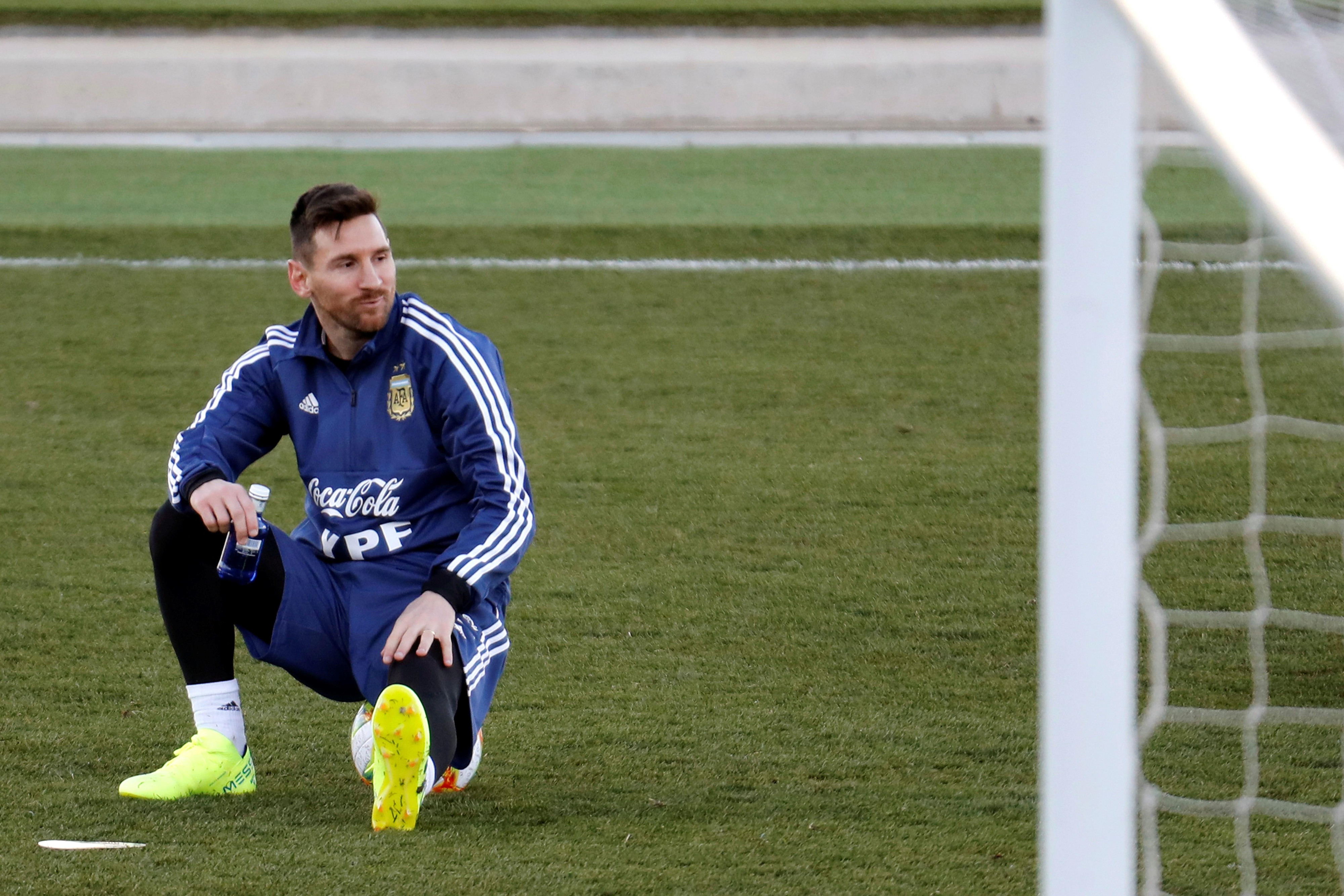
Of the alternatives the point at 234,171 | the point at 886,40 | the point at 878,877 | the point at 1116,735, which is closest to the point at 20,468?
the point at 878,877

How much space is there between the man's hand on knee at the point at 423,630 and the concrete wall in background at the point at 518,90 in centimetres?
1127

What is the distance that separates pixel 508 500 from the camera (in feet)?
7.88

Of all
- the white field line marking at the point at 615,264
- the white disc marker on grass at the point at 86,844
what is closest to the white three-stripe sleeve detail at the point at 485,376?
the white disc marker on grass at the point at 86,844

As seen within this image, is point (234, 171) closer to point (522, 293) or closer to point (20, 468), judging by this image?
point (522, 293)

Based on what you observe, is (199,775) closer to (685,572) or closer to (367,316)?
(367,316)

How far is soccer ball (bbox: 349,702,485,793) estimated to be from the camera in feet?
7.89

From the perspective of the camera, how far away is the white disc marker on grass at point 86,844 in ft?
7.48

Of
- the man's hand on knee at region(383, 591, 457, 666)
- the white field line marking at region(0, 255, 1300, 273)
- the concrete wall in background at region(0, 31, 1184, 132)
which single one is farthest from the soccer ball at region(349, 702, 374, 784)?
the concrete wall in background at region(0, 31, 1184, 132)

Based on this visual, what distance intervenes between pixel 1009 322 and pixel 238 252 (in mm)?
3418

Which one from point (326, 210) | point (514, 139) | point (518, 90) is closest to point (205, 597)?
point (326, 210)

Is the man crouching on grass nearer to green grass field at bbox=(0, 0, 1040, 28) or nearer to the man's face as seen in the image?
the man's face

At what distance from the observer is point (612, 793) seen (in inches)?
98.3

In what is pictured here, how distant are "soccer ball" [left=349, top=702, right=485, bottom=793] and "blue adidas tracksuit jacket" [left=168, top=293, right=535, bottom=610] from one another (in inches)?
9.7

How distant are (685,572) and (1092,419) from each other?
2427mm
